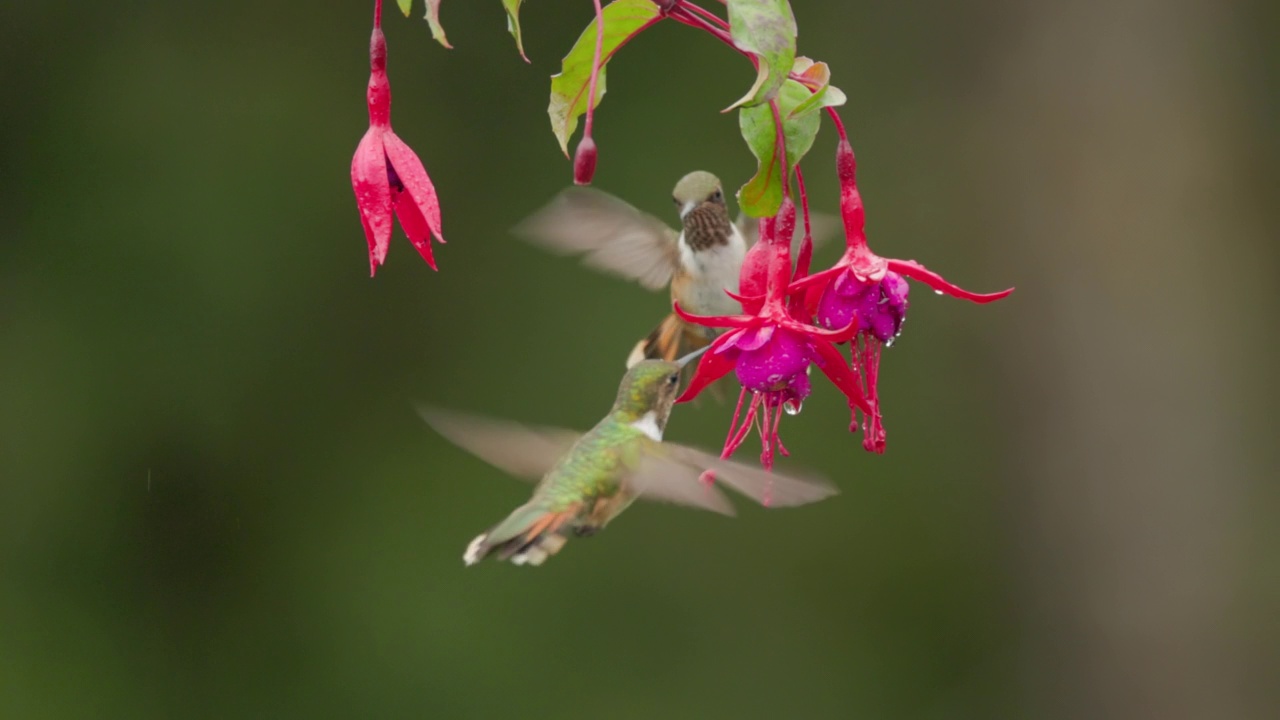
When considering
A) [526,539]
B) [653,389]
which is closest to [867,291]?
[653,389]

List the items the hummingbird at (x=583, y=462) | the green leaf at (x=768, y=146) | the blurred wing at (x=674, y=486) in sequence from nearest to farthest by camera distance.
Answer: the green leaf at (x=768, y=146)
the blurred wing at (x=674, y=486)
the hummingbird at (x=583, y=462)

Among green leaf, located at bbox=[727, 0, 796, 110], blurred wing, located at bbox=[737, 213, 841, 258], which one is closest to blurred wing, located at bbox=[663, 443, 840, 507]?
green leaf, located at bbox=[727, 0, 796, 110]

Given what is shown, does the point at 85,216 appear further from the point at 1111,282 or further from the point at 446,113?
the point at 1111,282

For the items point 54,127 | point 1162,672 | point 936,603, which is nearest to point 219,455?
point 54,127

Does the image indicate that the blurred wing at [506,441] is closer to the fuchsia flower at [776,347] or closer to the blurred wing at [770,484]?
the blurred wing at [770,484]

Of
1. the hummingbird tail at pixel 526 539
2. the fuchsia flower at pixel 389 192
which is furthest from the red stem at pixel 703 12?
the hummingbird tail at pixel 526 539

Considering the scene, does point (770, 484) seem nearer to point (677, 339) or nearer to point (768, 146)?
point (768, 146)
